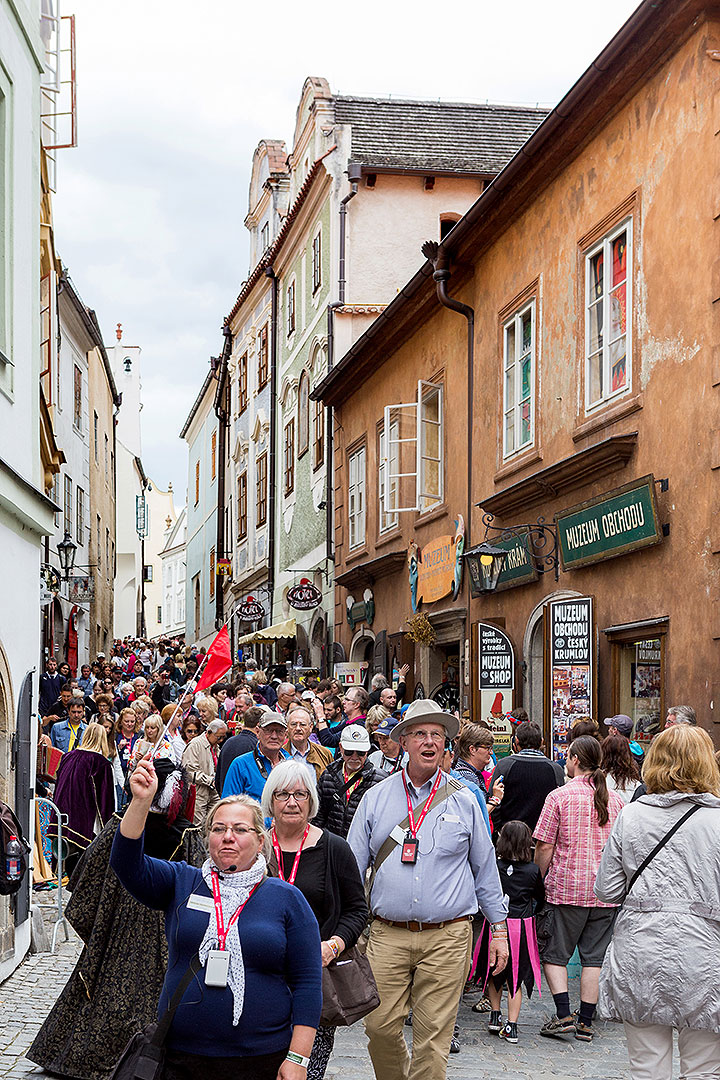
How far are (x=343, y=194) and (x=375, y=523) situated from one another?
7.36m

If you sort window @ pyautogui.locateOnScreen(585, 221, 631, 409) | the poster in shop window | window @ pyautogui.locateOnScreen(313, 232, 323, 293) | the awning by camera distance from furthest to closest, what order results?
the awning < window @ pyautogui.locateOnScreen(313, 232, 323, 293) < the poster in shop window < window @ pyautogui.locateOnScreen(585, 221, 631, 409)

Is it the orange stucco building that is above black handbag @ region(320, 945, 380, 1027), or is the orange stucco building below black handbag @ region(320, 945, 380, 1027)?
above

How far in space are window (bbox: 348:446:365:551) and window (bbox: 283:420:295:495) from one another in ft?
20.7

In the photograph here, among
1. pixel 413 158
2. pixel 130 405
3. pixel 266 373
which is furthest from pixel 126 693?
pixel 130 405

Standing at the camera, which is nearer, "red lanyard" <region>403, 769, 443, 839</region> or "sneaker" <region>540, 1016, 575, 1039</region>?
"red lanyard" <region>403, 769, 443, 839</region>

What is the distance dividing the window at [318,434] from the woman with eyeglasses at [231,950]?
2386 centimetres

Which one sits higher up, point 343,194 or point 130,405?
point 130,405

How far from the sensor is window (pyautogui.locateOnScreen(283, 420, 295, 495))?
1255 inches

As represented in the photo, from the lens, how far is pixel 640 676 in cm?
1223

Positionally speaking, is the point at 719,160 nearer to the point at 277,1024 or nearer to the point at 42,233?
the point at 42,233

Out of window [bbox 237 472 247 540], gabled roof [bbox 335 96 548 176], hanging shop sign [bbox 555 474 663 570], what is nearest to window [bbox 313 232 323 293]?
gabled roof [bbox 335 96 548 176]

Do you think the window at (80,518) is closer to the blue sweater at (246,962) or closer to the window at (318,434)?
the window at (318,434)

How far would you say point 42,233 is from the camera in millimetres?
12016

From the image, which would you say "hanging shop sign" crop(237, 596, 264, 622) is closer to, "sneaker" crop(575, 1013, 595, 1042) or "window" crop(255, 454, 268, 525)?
"window" crop(255, 454, 268, 525)
